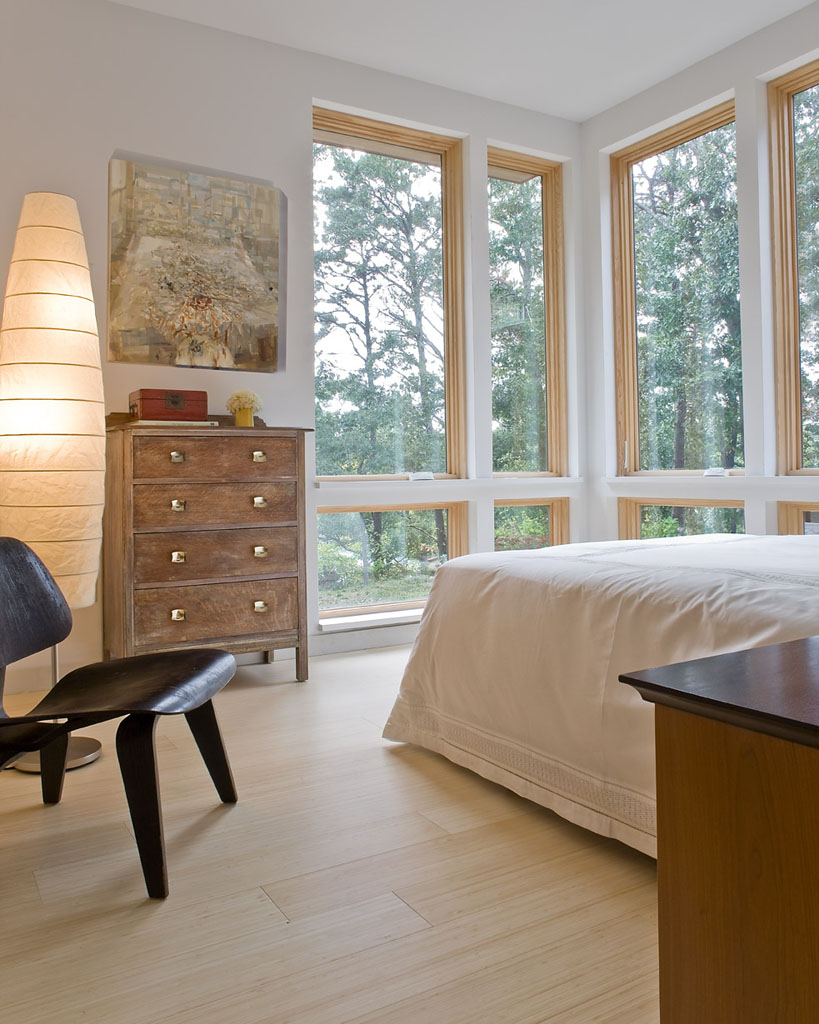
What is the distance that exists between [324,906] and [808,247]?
3691 mm

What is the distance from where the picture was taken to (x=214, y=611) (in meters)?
3.32

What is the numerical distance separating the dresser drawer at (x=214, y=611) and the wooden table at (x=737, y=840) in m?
2.65

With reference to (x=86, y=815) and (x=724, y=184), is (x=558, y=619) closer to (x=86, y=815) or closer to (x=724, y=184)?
(x=86, y=815)

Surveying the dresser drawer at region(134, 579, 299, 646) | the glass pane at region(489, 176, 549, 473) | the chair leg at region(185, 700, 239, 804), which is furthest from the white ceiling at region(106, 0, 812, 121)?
the chair leg at region(185, 700, 239, 804)

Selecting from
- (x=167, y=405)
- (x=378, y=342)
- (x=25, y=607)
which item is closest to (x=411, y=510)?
(x=378, y=342)

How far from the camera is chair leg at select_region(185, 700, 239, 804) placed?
212 cm

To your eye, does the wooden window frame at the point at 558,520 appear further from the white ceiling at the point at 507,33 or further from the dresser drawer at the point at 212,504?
the white ceiling at the point at 507,33

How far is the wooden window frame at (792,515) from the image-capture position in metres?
3.95

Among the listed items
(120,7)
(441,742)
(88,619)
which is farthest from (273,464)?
(120,7)

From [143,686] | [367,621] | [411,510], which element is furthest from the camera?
[411,510]

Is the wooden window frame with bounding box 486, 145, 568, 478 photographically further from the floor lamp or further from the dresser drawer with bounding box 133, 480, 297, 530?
the floor lamp

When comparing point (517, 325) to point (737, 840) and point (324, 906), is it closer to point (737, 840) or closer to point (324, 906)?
point (324, 906)

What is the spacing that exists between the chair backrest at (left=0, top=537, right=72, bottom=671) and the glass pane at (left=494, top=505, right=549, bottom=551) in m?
2.93

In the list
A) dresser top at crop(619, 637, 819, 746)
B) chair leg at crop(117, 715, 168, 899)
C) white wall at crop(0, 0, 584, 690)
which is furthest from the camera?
white wall at crop(0, 0, 584, 690)
